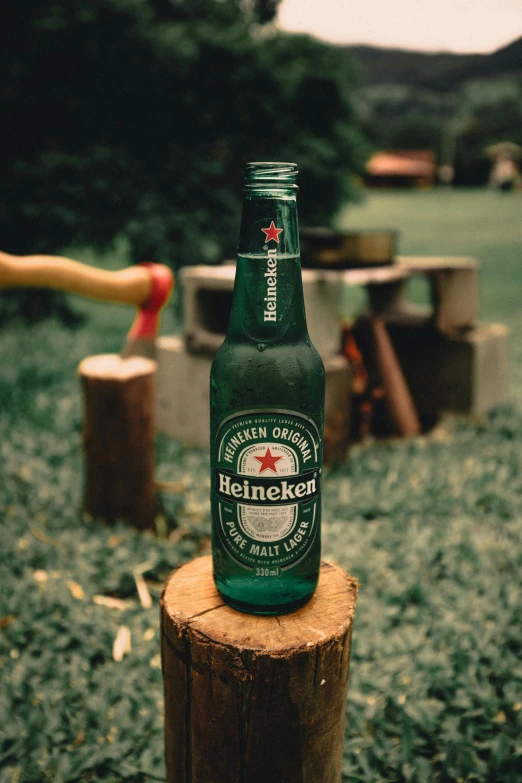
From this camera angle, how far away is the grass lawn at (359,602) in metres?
2.16

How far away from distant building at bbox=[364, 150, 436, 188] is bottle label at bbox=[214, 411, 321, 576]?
52.9m

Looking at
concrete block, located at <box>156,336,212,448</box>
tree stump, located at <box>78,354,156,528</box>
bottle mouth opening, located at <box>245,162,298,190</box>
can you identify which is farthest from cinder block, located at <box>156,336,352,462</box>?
bottle mouth opening, located at <box>245,162,298,190</box>

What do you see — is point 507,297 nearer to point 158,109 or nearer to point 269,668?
point 158,109

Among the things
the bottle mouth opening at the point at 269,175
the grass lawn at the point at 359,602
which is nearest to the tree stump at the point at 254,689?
the grass lawn at the point at 359,602

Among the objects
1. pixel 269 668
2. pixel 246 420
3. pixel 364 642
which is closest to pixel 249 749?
pixel 269 668

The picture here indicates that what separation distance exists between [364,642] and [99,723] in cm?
98

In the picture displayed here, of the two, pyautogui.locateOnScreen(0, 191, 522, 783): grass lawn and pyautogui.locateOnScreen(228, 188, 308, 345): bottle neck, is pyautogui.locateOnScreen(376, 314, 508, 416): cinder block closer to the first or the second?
pyautogui.locateOnScreen(0, 191, 522, 783): grass lawn

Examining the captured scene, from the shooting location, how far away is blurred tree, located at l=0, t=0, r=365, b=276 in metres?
7.03

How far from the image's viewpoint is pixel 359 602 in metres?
2.88

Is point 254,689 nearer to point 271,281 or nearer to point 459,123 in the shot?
point 271,281

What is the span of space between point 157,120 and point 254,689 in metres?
7.14

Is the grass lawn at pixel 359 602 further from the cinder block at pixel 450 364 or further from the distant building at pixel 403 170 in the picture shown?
the distant building at pixel 403 170

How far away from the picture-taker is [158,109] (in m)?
7.58

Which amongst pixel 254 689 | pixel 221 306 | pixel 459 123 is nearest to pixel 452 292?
pixel 221 306
